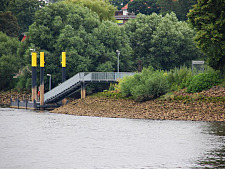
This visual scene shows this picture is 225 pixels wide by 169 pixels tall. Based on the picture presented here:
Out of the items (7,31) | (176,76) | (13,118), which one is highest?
(7,31)

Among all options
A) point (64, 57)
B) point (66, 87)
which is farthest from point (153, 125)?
point (64, 57)

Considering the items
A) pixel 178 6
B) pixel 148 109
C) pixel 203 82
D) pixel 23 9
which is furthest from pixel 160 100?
pixel 23 9

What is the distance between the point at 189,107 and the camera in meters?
51.8

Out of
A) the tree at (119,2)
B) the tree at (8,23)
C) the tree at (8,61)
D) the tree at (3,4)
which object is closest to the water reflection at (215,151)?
the tree at (8,61)

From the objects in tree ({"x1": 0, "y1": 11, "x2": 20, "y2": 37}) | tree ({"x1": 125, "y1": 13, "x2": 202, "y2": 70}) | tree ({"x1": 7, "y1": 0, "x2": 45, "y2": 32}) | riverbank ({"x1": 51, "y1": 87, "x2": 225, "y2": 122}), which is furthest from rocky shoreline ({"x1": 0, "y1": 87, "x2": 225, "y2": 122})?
tree ({"x1": 7, "y1": 0, "x2": 45, "y2": 32})

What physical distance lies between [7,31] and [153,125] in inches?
2800

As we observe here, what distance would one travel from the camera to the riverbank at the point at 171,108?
49844 millimetres

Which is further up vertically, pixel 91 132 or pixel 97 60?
pixel 97 60

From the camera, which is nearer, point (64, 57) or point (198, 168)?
point (198, 168)

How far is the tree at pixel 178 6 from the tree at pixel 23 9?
2988cm

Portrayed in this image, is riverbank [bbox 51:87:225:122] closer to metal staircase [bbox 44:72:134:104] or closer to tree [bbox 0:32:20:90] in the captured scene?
metal staircase [bbox 44:72:134:104]

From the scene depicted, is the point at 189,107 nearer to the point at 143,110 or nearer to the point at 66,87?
the point at 143,110

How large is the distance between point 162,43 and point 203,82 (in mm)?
32757

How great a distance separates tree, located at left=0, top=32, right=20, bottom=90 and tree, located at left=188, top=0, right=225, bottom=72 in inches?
1813
